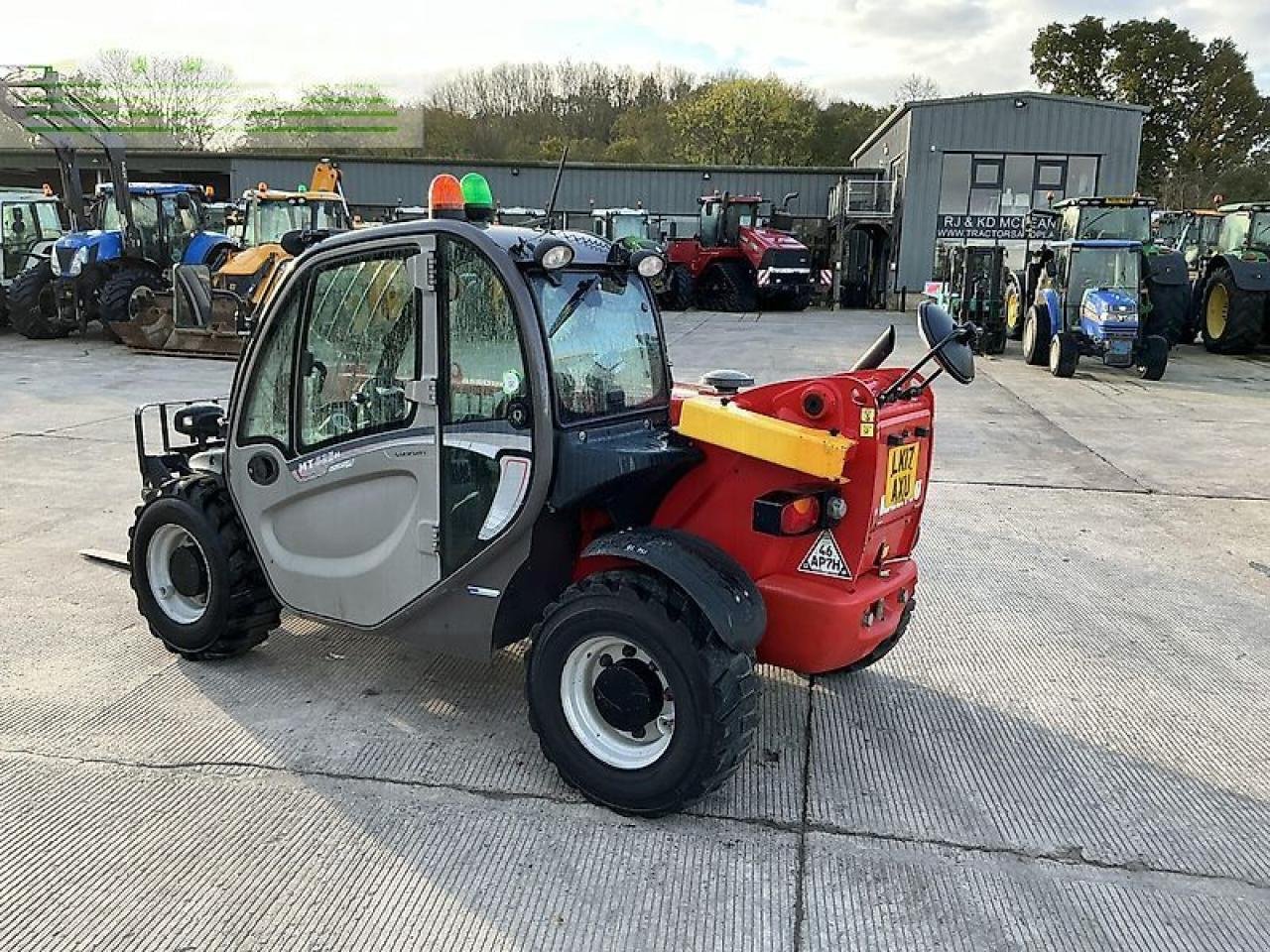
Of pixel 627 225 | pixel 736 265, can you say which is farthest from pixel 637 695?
pixel 627 225

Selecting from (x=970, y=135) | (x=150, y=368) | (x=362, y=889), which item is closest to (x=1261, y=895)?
(x=362, y=889)

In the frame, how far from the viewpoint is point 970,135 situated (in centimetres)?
2642

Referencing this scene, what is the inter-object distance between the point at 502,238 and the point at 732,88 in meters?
44.5

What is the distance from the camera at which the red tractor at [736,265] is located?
78.7 feet

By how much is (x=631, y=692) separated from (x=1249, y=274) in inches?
657

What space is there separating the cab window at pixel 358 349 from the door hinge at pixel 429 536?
1.12 ft

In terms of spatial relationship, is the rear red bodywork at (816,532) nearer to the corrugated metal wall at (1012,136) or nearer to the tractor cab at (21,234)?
the tractor cab at (21,234)

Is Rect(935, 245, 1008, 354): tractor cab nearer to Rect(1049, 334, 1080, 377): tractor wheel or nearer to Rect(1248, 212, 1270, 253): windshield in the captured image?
Rect(1049, 334, 1080, 377): tractor wheel

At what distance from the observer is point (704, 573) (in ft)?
9.93

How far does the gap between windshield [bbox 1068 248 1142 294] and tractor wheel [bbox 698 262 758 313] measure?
10.8 meters

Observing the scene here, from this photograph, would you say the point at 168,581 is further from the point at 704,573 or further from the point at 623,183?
the point at 623,183

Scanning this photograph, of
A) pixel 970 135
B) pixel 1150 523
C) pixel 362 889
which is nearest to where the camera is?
pixel 362 889

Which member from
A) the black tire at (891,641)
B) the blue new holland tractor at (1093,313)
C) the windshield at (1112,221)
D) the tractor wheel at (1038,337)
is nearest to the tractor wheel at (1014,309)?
the windshield at (1112,221)

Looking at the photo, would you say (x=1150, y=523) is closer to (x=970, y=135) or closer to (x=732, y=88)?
(x=970, y=135)
